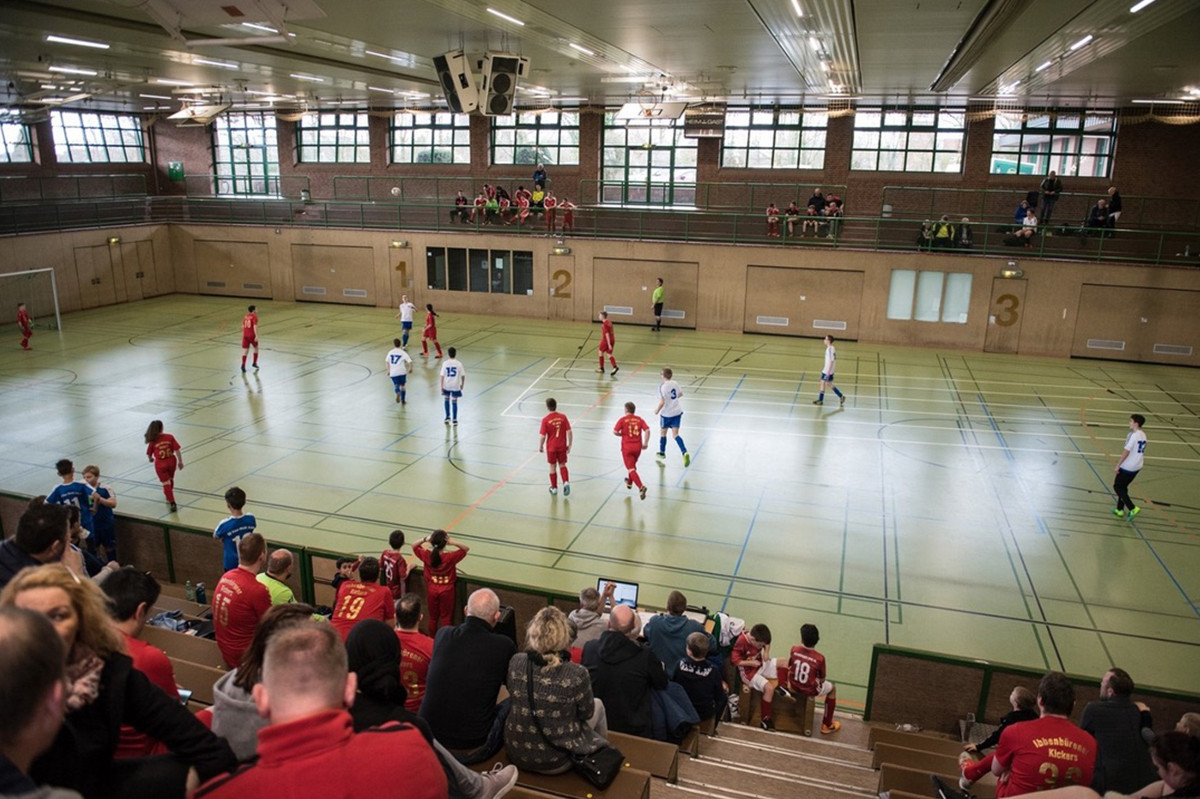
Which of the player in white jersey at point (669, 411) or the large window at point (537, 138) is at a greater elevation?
the large window at point (537, 138)

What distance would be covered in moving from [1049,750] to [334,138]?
138 feet

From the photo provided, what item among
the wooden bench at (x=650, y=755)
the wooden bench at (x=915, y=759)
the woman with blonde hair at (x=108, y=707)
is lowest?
the wooden bench at (x=915, y=759)

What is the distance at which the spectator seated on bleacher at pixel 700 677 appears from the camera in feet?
23.1

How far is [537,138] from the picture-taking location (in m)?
37.4

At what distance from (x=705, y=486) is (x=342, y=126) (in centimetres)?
3255

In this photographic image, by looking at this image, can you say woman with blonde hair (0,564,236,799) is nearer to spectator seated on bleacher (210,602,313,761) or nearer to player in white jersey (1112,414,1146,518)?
spectator seated on bleacher (210,602,313,761)

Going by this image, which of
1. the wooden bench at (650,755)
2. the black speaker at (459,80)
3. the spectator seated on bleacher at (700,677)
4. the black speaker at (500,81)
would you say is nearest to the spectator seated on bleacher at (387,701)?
the wooden bench at (650,755)

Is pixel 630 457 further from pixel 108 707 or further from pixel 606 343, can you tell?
pixel 108 707

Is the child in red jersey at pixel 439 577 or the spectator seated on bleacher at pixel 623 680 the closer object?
the spectator seated on bleacher at pixel 623 680

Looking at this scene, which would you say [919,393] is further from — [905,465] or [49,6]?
[49,6]

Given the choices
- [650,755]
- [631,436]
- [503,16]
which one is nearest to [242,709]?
[650,755]

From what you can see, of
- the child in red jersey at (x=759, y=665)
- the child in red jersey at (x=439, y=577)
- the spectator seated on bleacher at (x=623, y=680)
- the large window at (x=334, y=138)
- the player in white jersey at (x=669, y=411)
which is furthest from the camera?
the large window at (x=334, y=138)

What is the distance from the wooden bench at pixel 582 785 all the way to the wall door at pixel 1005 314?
2785cm

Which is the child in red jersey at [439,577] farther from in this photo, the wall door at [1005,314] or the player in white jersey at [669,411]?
the wall door at [1005,314]
